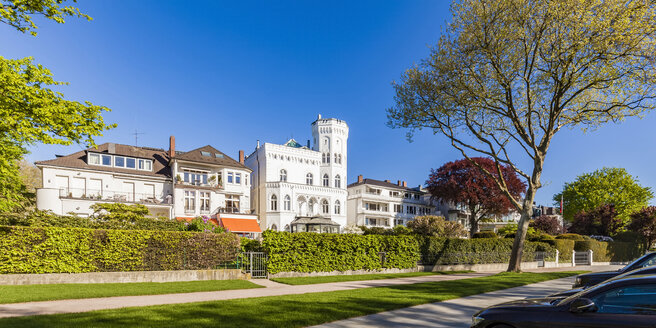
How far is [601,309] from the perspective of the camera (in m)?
4.75

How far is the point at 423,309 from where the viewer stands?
9500 millimetres

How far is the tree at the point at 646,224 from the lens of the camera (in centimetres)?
4370

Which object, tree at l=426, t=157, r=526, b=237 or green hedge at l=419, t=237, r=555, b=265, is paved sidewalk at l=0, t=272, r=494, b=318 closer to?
green hedge at l=419, t=237, r=555, b=265

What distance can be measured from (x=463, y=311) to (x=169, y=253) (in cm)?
1311

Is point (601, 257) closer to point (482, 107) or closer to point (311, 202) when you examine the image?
point (482, 107)

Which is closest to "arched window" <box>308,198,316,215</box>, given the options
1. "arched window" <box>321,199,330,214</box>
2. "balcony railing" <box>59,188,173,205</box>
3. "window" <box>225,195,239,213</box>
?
"arched window" <box>321,199,330,214</box>

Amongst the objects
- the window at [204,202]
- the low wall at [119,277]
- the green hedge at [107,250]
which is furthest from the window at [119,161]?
the low wall at [119,277]

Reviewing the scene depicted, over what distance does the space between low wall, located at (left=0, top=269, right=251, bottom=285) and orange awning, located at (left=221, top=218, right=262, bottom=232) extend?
2253 centimetres

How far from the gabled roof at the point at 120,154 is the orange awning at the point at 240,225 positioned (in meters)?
7.55

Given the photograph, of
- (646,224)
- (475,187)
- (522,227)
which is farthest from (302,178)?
(646,224)

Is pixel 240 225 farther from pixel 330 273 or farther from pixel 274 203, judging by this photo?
pixel 330 273

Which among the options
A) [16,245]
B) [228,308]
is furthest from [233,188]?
[228,308]

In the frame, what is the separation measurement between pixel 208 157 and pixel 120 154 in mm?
8573

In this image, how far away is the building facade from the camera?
62.3 m
